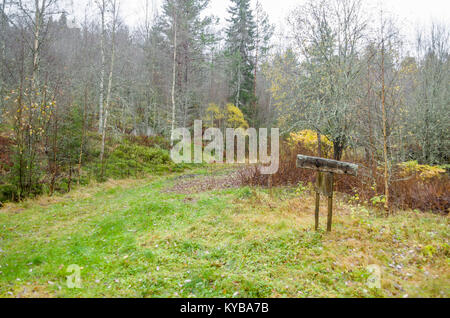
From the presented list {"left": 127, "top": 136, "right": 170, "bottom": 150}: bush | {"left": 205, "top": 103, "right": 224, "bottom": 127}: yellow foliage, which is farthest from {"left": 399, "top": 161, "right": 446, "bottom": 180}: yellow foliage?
{"left": 205, "top": 103, "right": 224, "bottom": 127}: yellow foliage

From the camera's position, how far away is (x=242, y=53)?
81.4 feet

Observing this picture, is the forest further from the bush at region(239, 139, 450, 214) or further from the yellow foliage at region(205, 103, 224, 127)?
the yellow foliage at region(205, 103, 224, 127)

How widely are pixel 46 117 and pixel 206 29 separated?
668 inches

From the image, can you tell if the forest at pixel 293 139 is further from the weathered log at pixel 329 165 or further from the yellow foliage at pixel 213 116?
the yellow foliage at pixel 213 116

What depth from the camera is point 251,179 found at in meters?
10.6

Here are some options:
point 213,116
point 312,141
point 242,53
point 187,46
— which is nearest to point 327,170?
point 312,141

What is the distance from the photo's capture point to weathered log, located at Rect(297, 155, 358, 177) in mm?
4930

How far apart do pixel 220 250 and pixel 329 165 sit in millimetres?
2714

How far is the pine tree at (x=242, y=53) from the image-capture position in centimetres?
2366

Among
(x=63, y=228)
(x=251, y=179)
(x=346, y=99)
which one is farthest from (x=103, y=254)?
(x=346, y=99)

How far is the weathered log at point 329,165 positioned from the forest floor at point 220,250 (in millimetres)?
1335

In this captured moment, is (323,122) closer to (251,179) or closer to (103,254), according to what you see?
(251,179)

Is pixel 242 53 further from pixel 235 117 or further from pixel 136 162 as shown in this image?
pixel 136 162

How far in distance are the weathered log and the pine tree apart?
18.7 metres
